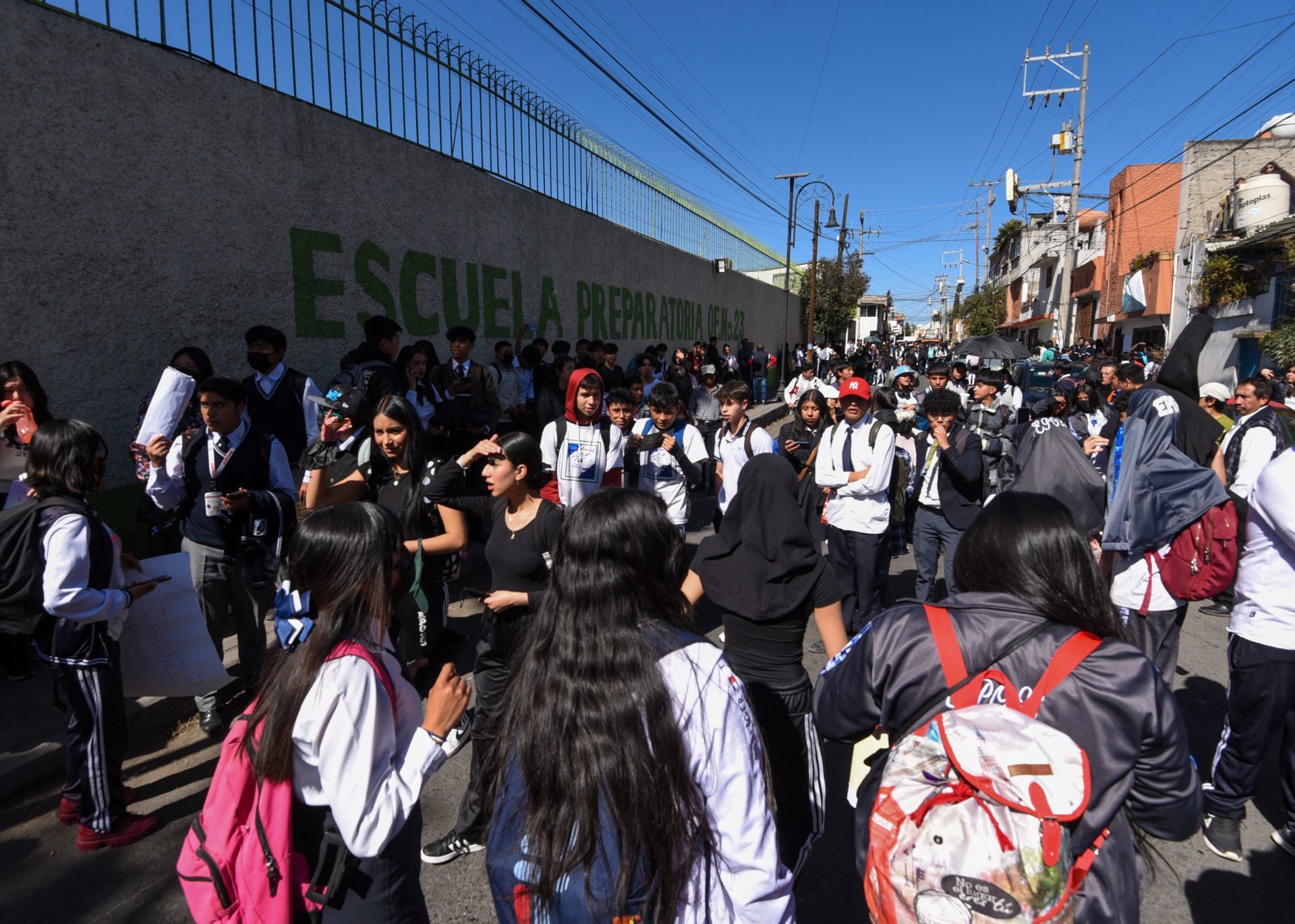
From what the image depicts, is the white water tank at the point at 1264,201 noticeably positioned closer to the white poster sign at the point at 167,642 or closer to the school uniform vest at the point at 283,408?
the school uniform vest at the point at 283,408

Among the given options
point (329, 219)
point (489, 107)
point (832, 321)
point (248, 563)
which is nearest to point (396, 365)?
point (329, 219)

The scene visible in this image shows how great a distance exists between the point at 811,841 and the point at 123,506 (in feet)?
16.5

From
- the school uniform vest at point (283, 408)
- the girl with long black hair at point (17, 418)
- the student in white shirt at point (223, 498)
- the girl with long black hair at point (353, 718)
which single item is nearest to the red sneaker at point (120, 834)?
the student in white shirt at point (223, 498)

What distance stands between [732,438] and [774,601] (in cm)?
311

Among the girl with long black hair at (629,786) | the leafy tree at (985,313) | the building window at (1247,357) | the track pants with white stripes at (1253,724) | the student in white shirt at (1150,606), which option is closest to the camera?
the girl with long black hair at (629,786)

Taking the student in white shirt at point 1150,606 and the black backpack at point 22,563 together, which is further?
the student in white shirt at point 1150,606

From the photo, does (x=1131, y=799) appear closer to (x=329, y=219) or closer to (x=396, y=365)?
(x=396, y=365)

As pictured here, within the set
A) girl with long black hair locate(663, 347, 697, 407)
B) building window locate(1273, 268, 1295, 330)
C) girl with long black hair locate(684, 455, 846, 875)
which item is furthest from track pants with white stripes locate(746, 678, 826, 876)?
building window locate(1273, 268, 1295, 330)

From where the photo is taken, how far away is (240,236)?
6.06 metres

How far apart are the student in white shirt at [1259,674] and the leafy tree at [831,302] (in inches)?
1228

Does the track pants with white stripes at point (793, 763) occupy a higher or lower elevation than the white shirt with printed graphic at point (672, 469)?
lower

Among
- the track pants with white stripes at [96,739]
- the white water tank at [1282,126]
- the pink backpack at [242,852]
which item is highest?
the white water tank at [1282,126]

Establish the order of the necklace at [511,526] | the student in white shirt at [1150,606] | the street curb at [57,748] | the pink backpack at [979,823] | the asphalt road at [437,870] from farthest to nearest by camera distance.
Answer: the street curb at [57,748] < the student in white shirt at [1150,606] < the necklace at [511,526] < the asphalt road at [437,870] < the pink backpack at [979,823]

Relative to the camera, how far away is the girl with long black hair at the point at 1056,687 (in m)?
1.58
